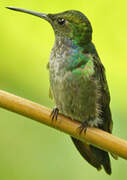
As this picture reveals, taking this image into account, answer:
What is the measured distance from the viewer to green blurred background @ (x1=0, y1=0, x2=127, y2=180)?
2.64 metres

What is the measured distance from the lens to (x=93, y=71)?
2.81m

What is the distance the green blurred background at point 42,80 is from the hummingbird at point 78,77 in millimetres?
67

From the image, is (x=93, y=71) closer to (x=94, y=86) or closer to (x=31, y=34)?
(x=94, y=86)

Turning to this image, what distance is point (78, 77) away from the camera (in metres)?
2.75

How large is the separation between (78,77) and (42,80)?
0.90 feet

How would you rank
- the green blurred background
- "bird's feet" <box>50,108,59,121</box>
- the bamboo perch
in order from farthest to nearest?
the green blurred background, "bird's feet" <box>50,108,59,121</box>, the bamboo perch

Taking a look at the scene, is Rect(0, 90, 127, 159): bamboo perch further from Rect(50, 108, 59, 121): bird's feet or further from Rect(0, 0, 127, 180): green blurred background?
Rect(0, 0, 127, 180): green blurred background

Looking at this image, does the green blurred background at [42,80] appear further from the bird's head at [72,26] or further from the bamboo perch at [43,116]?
the bamboo perch at [43,116]

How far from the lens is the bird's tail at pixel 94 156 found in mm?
2939

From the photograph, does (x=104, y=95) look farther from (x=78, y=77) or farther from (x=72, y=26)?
(x=72, y=26)

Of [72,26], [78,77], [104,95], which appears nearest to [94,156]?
[104,95]

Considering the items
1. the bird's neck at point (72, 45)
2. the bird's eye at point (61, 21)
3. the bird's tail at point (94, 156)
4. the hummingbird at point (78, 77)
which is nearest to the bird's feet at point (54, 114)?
the hummingbird at point (78, 77)

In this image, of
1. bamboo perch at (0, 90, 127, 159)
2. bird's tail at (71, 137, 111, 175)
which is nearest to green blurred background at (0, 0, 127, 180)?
bird's tail at (71, 137, 111, 175)

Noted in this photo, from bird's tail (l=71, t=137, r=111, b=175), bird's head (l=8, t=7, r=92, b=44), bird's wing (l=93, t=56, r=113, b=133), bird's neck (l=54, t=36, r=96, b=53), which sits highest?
bird's head (l=8, t=7, r=92, b=44)
